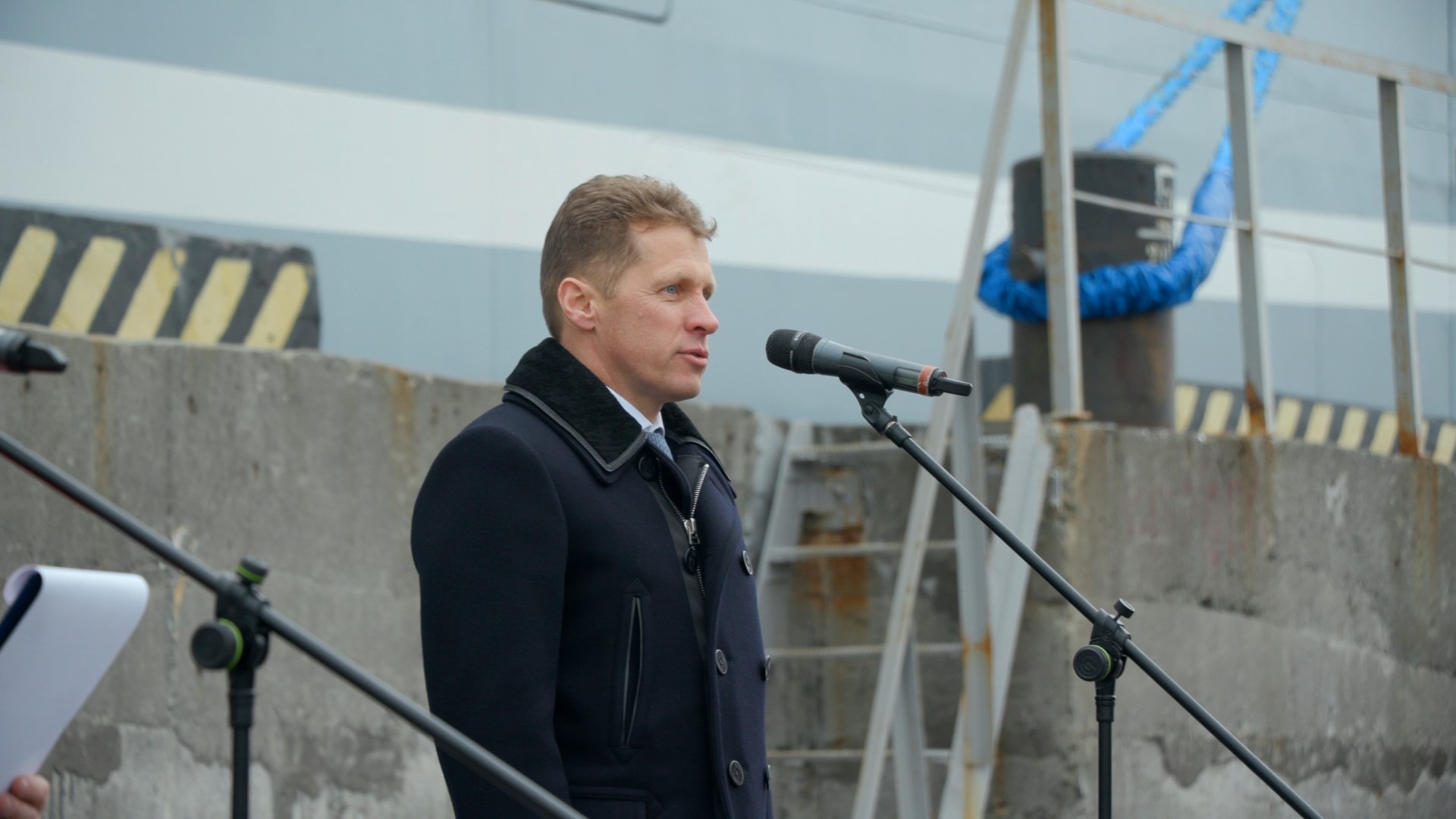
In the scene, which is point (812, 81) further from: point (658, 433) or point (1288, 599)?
point (658, 433)

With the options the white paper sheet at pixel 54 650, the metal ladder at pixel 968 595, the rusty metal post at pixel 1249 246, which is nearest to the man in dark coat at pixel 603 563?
the white paper sheet at pixel 54 650

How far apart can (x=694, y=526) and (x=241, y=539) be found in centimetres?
184

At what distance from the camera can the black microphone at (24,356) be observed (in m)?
1.56

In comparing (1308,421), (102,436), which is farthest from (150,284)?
(1308,421)

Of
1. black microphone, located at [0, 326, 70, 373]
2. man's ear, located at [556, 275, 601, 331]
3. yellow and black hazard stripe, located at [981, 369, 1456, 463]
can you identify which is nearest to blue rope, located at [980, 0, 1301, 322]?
yellow and black hazard stripe, located at [981, 369, 1456, 463]

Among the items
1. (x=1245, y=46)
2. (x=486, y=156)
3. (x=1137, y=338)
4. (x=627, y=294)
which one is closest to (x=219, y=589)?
(x=627, y=294)

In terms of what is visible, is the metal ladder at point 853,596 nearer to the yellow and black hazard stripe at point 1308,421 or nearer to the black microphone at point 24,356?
the yellow and black hazard stripe at point 1308,421

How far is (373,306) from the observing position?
427 centimetres

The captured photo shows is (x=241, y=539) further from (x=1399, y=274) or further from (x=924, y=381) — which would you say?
(x=1399, y=274)

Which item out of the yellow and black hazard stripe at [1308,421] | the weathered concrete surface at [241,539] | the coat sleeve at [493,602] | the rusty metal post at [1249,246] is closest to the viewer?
the coat sleeve at [493,602]

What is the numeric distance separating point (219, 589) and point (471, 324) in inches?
117

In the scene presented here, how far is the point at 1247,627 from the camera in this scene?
15.4 ft

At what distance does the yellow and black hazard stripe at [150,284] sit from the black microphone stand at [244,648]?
227cm

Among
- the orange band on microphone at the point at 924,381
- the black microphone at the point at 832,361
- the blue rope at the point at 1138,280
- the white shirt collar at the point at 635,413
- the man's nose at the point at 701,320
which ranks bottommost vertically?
the white shirt collar at the point at 635,413
